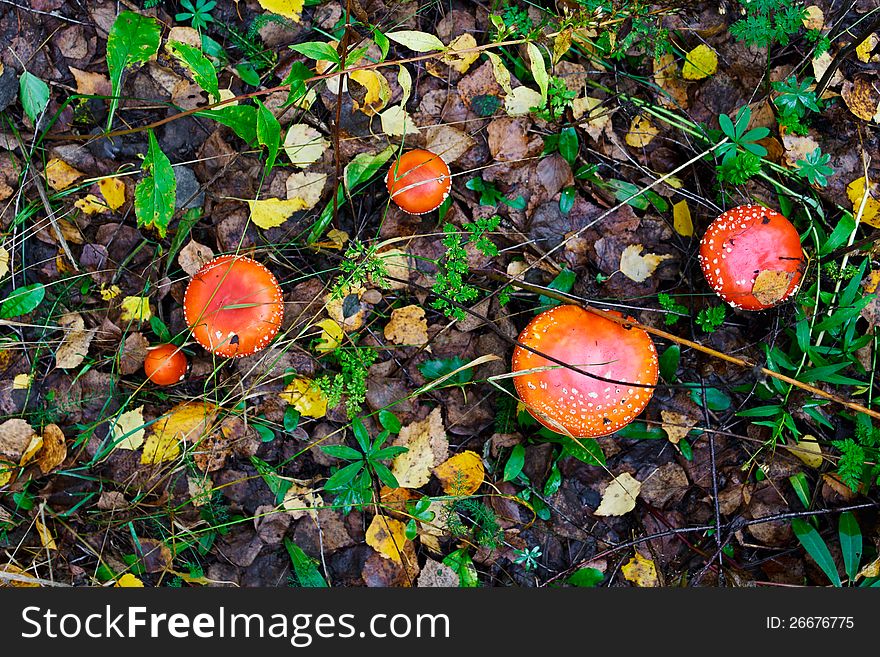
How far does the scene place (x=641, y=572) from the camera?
12.8ft

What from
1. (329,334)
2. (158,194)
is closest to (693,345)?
(329,334)

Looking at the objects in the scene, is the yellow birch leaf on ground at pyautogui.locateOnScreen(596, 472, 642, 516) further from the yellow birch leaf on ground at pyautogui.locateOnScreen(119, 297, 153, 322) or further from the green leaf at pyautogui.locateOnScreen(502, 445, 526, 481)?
the yellow birch leaf on ground at pyautogui.locateOnScreen(119, 297, 153, 322)

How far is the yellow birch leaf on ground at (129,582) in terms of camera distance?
12.5 ft

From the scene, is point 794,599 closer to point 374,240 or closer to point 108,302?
point 374,240

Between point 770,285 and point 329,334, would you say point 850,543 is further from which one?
point 329,334

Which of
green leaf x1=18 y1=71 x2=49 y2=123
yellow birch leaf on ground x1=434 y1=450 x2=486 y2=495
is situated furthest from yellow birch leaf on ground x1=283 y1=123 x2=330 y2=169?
yellow birch leaf on ground x1=434 y1=450 x2=486 y2=495

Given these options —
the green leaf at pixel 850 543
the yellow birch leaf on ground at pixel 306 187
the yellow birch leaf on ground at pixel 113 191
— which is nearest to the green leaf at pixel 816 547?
the green leaf at pixel 850 543

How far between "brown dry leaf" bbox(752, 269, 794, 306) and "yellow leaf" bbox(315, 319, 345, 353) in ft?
7.66

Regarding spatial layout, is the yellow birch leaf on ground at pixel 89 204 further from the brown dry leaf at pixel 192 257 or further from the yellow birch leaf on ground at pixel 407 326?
the yellow birch leaf on ground at pixel 407 326

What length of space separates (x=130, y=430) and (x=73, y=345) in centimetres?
61

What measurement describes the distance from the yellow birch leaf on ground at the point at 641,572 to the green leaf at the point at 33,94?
14.5ft

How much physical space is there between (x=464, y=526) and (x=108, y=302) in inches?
99.5

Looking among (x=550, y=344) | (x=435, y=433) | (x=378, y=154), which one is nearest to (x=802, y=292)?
(x=550, y=344)

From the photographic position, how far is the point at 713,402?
12.8 feet
